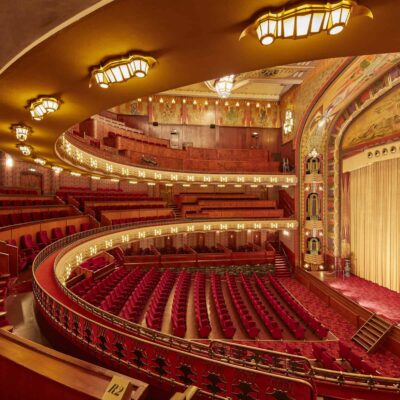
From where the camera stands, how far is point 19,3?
2072mm

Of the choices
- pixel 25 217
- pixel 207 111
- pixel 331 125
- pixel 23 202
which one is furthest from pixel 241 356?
pixel 207 111

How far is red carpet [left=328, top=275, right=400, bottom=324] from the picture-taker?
12258mm

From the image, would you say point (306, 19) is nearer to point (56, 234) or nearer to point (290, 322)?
point (290, 322)

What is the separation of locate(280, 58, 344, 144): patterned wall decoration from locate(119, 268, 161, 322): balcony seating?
552 inches

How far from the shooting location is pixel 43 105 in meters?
4.43

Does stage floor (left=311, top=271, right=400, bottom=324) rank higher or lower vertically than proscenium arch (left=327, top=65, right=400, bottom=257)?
lower

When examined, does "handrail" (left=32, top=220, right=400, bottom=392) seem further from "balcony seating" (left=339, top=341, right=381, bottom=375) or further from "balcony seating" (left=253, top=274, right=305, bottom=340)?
"balcony seating" (left=253, top=274, right=305, bottom=340)

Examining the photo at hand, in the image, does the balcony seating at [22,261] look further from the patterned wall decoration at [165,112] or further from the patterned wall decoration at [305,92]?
the patterned wall decoration at [165,112]

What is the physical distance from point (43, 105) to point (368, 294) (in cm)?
1580

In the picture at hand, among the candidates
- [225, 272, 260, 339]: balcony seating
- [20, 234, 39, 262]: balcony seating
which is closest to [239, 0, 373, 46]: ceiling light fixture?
[20, 234, 39, 262]: balcony seating

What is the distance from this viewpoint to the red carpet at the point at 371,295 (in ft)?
40.2

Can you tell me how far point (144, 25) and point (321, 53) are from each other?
2.20 meters

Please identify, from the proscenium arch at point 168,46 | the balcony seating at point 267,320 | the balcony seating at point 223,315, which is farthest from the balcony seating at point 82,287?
the proscenium arch at point 168,46

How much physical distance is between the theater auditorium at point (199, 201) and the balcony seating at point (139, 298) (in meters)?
0.13
